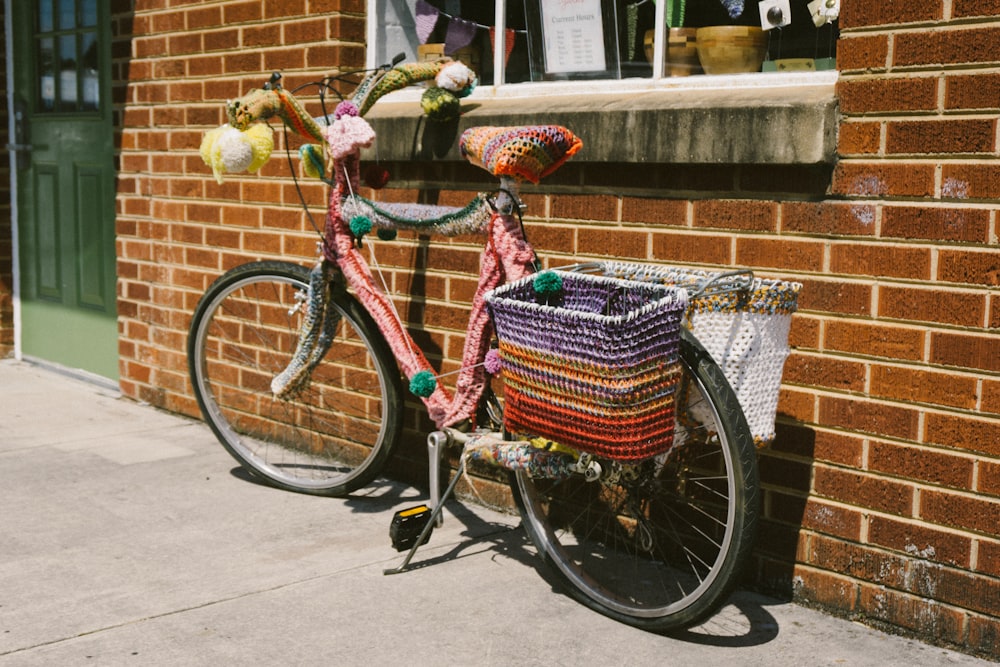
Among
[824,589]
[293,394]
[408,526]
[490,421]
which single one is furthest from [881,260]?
[293,394]

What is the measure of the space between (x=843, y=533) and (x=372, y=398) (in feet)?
6.67

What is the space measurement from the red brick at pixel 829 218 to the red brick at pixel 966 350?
0.35 meters

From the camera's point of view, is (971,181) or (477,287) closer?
(971,181)

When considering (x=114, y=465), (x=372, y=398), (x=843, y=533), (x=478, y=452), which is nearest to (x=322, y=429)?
(x=372, y=398)

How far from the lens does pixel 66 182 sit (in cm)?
663

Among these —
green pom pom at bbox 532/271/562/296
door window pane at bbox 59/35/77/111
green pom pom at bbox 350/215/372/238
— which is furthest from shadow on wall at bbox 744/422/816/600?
door window pane at bbox 59/35/77/111

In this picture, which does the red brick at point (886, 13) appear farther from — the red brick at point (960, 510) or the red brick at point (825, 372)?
the red brick at point (960, 510)

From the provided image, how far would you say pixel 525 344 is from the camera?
3225mm

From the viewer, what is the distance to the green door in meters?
6.34

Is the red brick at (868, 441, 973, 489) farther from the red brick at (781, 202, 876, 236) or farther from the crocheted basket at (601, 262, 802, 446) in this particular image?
the red brick at (781, 202, 876, 236)

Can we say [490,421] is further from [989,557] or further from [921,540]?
[989,557]

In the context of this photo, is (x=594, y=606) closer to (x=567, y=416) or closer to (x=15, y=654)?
(x=567, y=416)

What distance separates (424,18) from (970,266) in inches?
97.1

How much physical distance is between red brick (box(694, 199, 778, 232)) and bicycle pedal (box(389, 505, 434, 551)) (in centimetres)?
126
